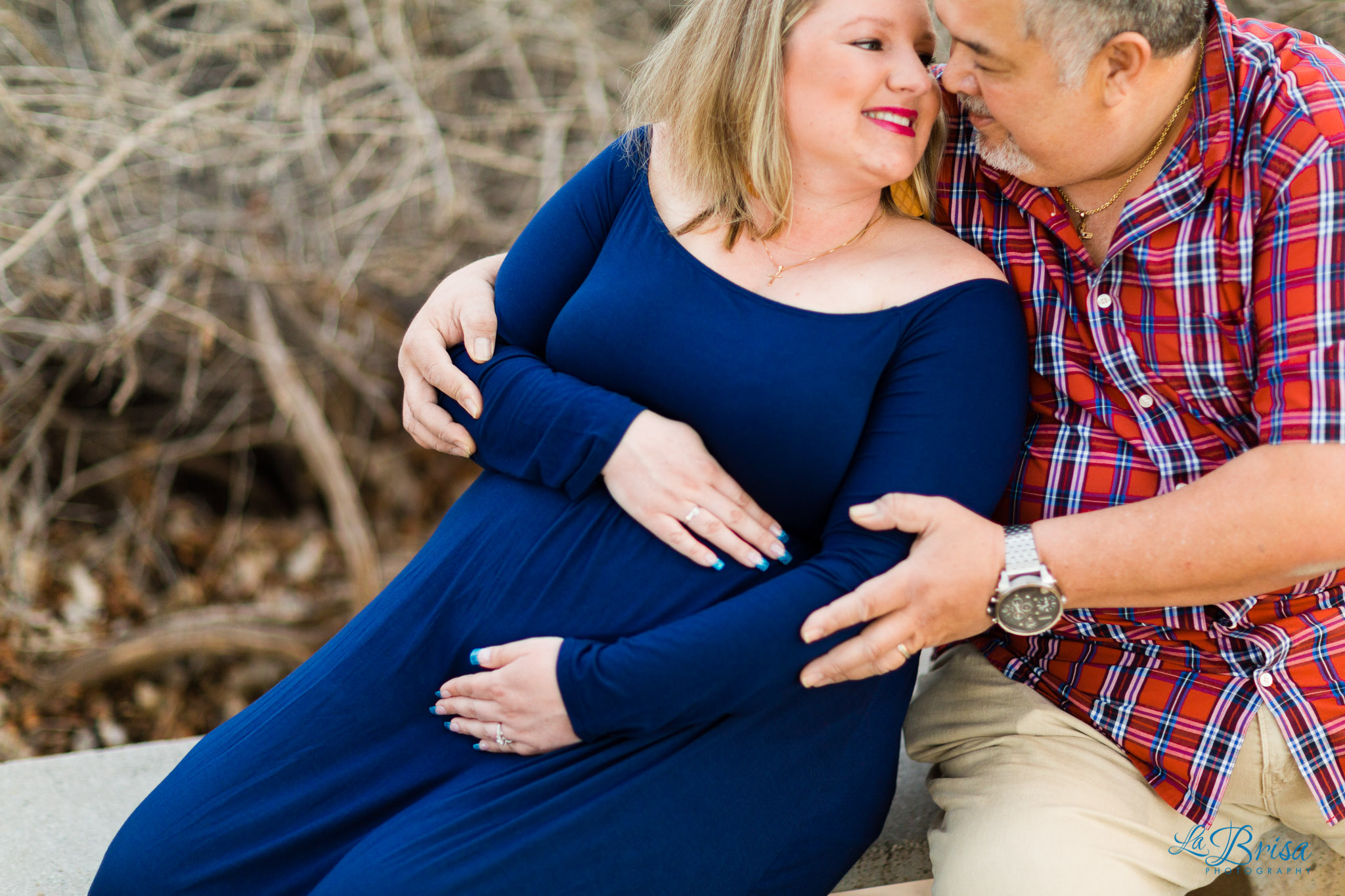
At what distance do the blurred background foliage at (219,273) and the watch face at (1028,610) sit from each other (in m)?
2.37

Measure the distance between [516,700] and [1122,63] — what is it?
4.31ft

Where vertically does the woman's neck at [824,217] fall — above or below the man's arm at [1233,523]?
above

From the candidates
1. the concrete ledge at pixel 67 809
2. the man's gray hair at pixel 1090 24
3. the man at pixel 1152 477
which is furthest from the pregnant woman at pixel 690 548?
the concrete ledge at pixel 67 809

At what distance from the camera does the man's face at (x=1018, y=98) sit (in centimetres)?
157

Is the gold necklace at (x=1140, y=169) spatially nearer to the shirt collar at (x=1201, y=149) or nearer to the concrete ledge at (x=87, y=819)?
the shirt collar at (x=1201, y=149)

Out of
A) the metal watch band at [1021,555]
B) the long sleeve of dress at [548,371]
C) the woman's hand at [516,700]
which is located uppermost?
the long sleeve of dress at [548,371]

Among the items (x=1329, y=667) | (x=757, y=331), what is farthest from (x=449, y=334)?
(x=1329, y=667)

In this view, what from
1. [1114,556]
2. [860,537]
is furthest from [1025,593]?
[860,537]

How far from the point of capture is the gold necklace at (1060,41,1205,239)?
1.64 m

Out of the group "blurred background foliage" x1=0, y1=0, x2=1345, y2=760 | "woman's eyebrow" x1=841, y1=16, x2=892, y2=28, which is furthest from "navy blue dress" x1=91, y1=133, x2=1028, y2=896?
"blurred background foliage" x1=0, y1=0, x2=1345, y2=760

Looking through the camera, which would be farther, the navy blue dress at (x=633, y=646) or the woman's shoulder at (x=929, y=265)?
the woman's shoulder at (x=929, y=265)

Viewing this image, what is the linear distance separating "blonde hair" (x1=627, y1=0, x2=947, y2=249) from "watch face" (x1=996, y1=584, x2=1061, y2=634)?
727 millimetres

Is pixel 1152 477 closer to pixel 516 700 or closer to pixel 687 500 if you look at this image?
pixel 687 500

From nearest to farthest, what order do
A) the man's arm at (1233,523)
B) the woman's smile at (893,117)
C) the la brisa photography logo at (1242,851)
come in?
the man's arm at (1233,523), the la brisa photography logo at (1242,851), the woman's smile at (893,117)
